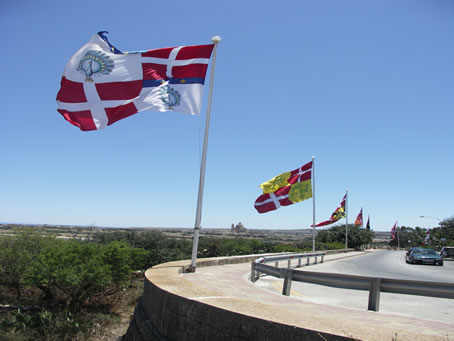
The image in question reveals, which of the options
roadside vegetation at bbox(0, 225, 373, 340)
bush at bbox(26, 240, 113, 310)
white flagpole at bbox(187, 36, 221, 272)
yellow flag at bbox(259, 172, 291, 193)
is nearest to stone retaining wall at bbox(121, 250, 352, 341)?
white flagpole at bbox(187, 36, 221, 272)

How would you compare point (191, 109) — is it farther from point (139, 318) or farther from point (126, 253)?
point (126, 253)

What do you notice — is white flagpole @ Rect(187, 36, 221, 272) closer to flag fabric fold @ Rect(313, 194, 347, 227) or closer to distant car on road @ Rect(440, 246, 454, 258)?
flag fabric fold @ Rect(313, 194, 347, 227)

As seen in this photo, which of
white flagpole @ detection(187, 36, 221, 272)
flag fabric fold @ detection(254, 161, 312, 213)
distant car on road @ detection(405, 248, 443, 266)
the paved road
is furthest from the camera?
distant car on road @ detection(405, 248, 443, 266)

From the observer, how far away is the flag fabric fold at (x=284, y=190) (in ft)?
66.3

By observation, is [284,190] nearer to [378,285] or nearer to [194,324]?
[378,285]

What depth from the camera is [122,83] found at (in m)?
9.21

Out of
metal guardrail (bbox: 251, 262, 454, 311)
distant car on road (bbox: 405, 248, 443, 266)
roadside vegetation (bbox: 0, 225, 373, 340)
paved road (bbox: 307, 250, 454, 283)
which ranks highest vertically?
metal guardrail (bbox: 251, 262, 454, 311)

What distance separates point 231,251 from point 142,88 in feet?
68.0

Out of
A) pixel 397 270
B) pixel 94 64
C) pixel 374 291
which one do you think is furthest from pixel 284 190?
pixel 374 291

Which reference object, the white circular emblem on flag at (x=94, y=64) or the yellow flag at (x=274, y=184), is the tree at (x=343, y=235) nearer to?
the yellow flag at (x=274, y=184)

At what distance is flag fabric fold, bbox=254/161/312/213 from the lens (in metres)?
20.2

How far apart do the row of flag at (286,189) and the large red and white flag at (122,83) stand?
11.5 metres

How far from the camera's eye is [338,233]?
61844 millimetres

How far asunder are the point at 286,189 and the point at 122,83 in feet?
44.6
